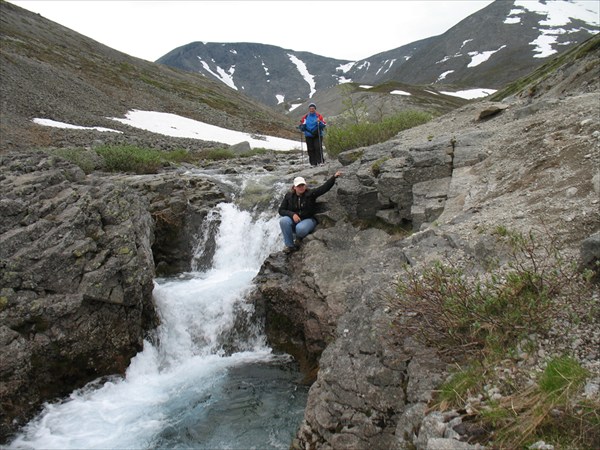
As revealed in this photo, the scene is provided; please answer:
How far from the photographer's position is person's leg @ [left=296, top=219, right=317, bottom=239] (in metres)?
11.6

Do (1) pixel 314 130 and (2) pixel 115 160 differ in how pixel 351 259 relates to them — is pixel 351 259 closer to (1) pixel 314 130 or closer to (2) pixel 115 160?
(1) pixel 314 130

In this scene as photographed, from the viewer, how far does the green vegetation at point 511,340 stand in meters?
3.24

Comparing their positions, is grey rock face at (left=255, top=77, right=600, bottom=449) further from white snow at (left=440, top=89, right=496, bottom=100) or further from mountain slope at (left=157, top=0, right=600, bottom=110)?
mountain slope at (left=157, top=0, right=600, bottom=110)

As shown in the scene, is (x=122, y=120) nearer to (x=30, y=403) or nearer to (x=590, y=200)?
(x=30, y=403)

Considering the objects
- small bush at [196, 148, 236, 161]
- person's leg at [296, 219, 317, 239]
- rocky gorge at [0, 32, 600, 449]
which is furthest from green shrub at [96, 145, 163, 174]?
person's leg at [296, 219, 317, 239]

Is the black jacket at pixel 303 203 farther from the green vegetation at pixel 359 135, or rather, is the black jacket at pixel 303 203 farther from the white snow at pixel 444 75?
the white snow at pixel 444 75

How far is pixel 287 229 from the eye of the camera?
1150 centimetres

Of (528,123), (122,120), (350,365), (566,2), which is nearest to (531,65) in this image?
(566,2)

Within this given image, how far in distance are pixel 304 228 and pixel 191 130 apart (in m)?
40.4

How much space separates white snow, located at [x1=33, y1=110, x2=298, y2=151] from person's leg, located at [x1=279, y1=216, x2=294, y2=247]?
103 ft

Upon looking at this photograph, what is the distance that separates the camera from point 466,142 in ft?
37.2

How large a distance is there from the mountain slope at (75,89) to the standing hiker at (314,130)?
20049mm

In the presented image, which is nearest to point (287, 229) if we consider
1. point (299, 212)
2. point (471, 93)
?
point (299, 212)

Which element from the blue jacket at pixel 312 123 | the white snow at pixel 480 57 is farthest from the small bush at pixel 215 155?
the white snow at pixel 480 57
